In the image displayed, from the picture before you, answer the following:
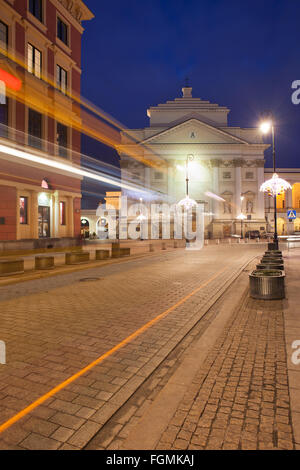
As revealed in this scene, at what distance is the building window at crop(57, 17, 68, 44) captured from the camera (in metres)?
24.4

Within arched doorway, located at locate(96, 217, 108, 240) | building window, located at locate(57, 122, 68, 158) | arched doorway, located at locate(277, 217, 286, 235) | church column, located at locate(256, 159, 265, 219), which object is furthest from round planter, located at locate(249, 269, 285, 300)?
arched doorway, located at locate(277, 217, 286, 235)

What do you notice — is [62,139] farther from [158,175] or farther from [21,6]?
[158,175]

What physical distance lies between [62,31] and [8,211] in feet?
51.2

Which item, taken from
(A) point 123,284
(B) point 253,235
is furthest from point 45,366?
(B) point 253,235

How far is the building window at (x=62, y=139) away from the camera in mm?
24516

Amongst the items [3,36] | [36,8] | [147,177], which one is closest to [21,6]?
[36,8]

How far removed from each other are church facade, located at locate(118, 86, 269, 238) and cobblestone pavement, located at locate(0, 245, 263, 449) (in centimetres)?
5298

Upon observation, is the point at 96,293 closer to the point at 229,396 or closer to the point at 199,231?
the point at 229,396

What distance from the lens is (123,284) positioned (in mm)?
11609

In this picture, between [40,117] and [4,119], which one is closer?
[4,119]

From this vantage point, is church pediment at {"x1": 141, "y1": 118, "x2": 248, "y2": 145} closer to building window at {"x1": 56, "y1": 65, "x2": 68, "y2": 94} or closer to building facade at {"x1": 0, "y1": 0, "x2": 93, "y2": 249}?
building facade at {"x1": 0, "y1": 0, "x2": 93, "y2": 249}

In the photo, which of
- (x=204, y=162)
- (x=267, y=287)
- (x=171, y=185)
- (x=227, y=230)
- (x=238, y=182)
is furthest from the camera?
(x=171, y=185)

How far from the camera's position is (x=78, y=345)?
5.52 m

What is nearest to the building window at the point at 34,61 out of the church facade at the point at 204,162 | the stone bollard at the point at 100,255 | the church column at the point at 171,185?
the stone bollard at the point at 100,255
